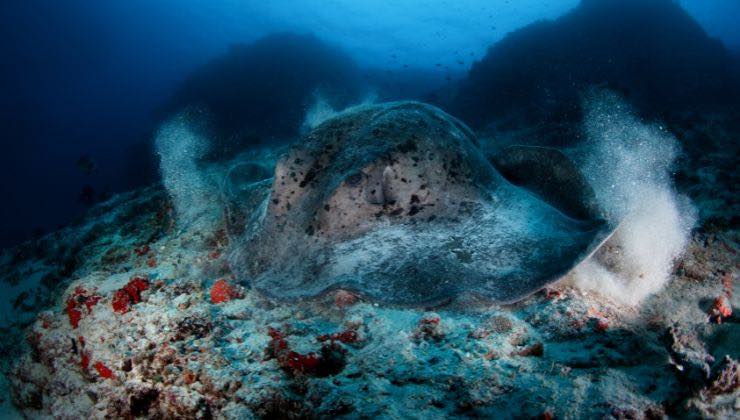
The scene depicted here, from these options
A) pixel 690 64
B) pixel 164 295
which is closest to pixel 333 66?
pixel 690 64

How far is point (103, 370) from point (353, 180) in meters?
2.44

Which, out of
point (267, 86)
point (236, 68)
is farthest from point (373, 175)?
point (236, 68)

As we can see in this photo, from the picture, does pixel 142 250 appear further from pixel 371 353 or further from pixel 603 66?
pixel 603 66

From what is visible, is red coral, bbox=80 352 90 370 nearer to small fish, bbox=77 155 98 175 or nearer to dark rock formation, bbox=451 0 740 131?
small fish, bbox=77 155 98 175

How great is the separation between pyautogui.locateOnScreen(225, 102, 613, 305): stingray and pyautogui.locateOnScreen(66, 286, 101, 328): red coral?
1.47m

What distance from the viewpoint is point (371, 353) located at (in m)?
2.46

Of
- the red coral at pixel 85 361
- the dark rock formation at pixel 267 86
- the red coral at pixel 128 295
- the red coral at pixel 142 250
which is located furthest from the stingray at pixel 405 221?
the dark rock formation at pixel 267 86

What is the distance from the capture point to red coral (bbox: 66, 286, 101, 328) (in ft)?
10.8

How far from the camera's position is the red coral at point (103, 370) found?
2611 mm

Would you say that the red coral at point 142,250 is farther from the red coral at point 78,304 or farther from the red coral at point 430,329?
the red coral at point 430,329

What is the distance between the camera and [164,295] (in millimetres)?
3484

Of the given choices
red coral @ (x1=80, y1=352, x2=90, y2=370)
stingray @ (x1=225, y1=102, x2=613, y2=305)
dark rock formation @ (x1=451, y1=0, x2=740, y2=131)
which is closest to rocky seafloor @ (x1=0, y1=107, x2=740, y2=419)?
red coral @ (x1=80, y1=352, x2=90, y2=370)

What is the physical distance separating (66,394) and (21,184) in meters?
58.2

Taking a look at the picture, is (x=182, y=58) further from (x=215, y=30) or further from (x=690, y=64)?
(x=690, y=64)
